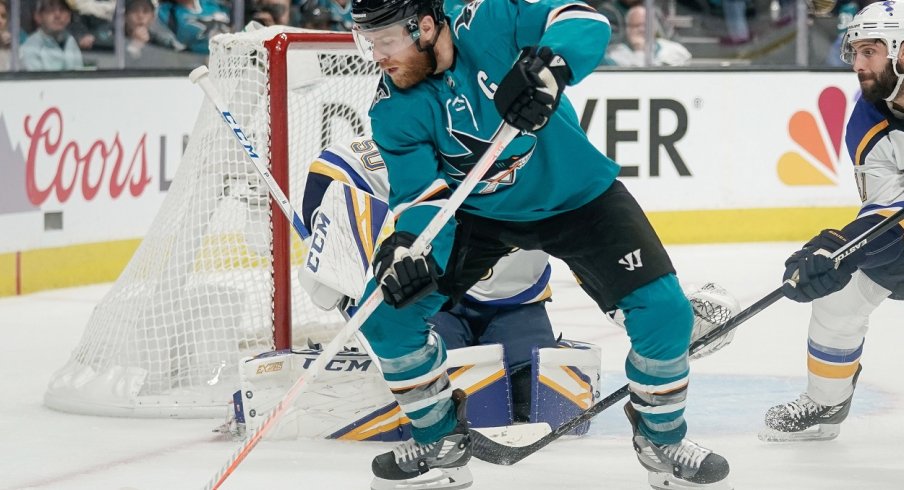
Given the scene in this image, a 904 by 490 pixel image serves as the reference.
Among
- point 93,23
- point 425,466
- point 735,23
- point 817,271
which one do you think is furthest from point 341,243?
point 735,23

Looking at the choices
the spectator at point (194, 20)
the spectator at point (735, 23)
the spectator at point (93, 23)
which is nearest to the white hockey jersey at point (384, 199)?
the spectator at point (93, 23)

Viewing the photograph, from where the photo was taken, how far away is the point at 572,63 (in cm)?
247

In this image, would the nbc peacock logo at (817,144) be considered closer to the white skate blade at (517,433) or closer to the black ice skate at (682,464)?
the white skate blade at (517,433)

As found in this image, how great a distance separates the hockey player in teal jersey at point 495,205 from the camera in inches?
101

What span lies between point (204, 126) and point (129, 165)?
2013 mm

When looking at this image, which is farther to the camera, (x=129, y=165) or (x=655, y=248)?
(x=129, y=165)

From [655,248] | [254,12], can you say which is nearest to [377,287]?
[655,248]

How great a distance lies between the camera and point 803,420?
3318 mm

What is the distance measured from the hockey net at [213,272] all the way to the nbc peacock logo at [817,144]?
142 inches

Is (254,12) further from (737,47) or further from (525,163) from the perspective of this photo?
(525,163)

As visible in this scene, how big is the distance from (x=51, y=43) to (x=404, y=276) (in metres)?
3.34

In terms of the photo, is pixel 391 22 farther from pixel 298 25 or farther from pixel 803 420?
pixel 298 25

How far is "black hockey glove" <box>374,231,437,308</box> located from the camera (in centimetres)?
254

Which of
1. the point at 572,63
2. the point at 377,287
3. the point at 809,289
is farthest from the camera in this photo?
the point at 809,289
